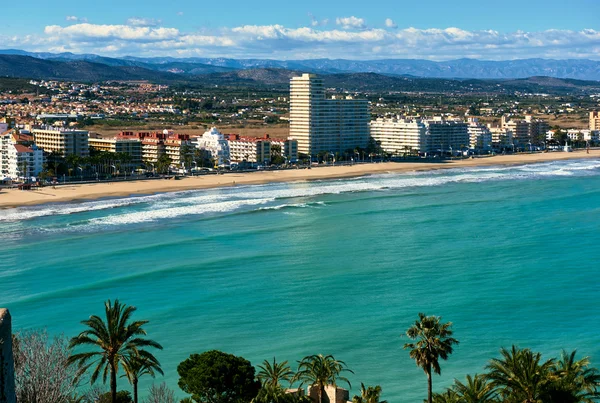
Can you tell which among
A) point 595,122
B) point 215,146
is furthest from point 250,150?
point 595,122

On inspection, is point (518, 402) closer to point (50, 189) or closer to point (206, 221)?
point (206, 221)

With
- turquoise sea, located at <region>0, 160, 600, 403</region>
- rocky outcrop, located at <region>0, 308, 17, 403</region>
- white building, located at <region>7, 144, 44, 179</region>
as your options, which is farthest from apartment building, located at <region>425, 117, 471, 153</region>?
rocky outcrop, located at <region>0, 308, 17, 403</region>

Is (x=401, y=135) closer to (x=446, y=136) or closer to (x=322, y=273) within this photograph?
(x=446, y=136)

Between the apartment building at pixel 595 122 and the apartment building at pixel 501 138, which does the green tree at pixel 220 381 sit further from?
the apartment building at pixel 595 122

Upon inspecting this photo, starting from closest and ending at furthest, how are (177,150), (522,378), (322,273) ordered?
(522,378)
(322,273)
(177,150)

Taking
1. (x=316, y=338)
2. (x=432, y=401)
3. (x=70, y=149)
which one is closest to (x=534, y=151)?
(x=70, y=149)

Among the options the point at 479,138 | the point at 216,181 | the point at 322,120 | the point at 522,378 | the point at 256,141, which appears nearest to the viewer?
the point at 522,378

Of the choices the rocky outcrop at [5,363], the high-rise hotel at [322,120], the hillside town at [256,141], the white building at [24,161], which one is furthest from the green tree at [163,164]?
the rocky outcrop at [5,363]
